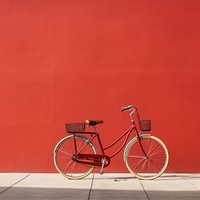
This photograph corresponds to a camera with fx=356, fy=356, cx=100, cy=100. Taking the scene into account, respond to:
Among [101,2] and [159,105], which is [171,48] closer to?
[159,105]

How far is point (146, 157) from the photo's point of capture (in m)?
5.63

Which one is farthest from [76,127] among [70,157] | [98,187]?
[98,187]

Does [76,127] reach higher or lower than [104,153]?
higher

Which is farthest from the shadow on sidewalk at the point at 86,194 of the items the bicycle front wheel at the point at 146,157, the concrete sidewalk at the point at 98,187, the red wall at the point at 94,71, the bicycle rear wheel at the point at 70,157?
the red wall at the point at 94,71

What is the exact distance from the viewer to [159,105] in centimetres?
599

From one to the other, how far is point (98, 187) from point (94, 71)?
2.02 metres

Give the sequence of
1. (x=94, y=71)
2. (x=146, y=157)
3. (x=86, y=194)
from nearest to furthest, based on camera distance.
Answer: (x=86, y=194)
(x=146, y=157)
(x=94, y=71)

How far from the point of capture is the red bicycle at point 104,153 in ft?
18.0

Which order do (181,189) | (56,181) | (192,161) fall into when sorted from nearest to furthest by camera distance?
(181,189) < (56,181) < (192,161)

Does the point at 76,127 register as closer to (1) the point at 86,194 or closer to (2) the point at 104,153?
(2) the point at 104,153

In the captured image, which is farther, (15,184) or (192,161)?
(192,161)

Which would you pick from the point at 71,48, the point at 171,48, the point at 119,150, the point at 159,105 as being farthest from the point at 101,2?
the point at 119,150

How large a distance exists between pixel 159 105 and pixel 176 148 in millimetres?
767

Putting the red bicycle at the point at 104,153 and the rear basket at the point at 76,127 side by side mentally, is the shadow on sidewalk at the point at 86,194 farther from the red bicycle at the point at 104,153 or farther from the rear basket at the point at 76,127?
the rear basket at the point at 76,127
